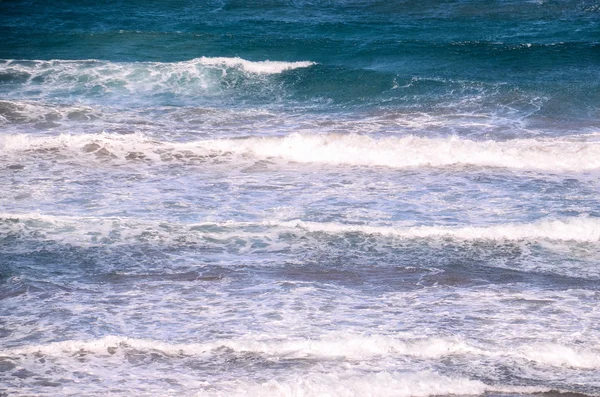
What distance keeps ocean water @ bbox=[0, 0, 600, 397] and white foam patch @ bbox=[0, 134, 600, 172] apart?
0.05 m

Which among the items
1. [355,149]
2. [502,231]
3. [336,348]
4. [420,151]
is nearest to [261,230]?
[502,231]

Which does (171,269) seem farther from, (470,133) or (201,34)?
(201,34)

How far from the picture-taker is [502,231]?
10.5 m

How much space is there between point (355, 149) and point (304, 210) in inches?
122

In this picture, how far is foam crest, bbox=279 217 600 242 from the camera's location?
34.1 feet

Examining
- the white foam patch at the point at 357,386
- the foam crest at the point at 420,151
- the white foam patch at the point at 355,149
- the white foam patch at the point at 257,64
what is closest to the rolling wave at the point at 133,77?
the white foam patch at the point at 257,64

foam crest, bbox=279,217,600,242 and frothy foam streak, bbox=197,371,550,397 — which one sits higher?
foam crest, bbox=279,217,600,242

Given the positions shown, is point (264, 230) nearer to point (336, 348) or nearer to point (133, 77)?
point (336, 348)

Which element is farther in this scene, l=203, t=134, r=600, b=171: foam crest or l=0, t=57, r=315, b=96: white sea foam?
l=0, t=57, r=315, b=96: white sea foam

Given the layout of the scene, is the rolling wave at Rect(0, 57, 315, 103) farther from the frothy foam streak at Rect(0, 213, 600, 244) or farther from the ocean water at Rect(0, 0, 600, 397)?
the frothy foam streak at Rect(0, 213, 600, 244)

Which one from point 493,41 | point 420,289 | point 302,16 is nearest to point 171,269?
point 420,289

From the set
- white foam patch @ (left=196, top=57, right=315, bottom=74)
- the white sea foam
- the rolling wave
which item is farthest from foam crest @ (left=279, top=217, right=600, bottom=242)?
white foam patch @ (left=196, top=57, right=315, bottom=74)

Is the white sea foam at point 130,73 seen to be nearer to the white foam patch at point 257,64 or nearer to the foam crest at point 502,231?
the white foam patch at point 257,64

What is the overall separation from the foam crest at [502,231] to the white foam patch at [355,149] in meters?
2.89
